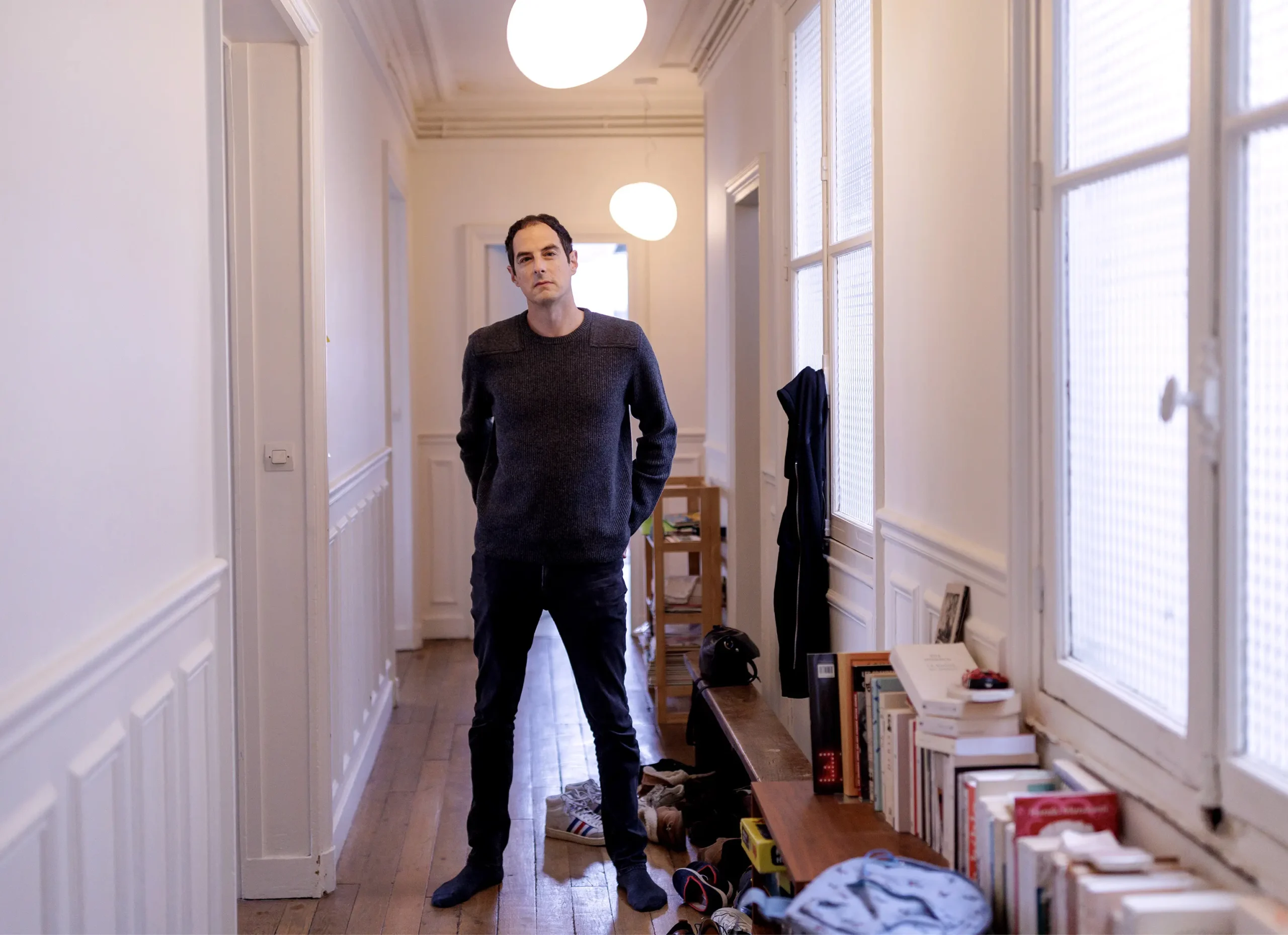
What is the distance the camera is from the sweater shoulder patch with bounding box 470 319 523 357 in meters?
2.98

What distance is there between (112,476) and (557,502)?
4.40ft

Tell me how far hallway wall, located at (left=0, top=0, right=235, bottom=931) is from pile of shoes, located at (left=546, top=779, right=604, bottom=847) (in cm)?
141

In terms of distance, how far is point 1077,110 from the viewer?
1.84m

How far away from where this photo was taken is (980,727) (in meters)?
1.95

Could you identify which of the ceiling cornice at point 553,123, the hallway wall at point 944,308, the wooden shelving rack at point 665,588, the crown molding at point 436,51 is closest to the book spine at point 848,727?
the hallway wall at point 944,308

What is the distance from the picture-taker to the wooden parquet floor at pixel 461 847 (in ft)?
9.93

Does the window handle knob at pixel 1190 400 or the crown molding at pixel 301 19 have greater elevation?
the crown molding at pixel 301 19

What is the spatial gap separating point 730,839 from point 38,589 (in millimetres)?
2153

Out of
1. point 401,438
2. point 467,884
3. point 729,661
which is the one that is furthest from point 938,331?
point 401,438

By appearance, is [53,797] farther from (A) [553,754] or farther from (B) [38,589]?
(A) [553,754]

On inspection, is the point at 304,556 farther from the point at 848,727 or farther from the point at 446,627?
the point at 446,627

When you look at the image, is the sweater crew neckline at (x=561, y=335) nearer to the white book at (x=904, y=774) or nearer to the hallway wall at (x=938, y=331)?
the hallway wall at (x=938, y=331)

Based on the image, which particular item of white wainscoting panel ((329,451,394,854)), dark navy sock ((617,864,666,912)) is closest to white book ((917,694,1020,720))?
dark navy sock ((617,864,666,912))

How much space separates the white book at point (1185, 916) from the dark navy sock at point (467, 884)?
6.13 feet
